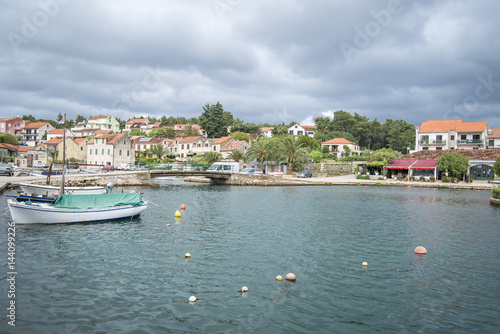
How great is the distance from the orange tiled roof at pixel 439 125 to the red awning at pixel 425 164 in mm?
22734

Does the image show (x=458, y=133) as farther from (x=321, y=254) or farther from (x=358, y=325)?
(x=358, y=325)

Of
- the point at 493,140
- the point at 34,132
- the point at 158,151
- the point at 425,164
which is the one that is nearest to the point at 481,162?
the point at 425,164

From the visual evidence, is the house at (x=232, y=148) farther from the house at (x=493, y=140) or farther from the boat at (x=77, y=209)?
the boat at (x=77, y=209)

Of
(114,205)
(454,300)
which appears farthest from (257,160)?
(454,300)

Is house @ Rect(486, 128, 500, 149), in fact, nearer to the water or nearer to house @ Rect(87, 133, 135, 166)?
the water

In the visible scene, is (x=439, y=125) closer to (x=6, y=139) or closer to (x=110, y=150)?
(x=110, y=150)

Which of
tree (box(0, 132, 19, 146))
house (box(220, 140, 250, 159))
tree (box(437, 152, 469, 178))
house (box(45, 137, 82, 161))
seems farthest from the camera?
tree (box(0, 132, 19, 146))

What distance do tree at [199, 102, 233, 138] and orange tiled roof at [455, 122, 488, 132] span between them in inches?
3306

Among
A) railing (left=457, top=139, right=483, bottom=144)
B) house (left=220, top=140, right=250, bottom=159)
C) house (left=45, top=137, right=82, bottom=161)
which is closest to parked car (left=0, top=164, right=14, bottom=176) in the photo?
house (left=45, top=137, right=82, bottom=161)

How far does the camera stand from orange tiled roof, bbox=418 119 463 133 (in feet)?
305

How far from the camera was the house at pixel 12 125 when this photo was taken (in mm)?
150250

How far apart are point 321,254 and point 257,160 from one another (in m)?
65.9

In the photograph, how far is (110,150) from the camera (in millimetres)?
91562

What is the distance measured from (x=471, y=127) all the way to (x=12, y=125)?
178936mm
